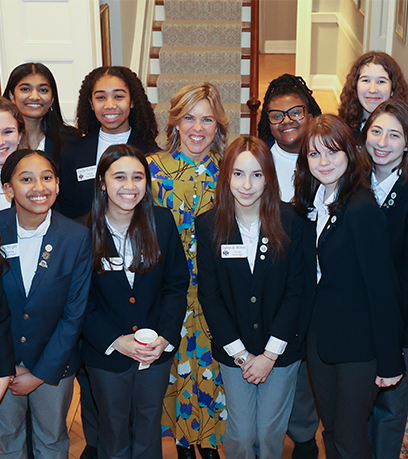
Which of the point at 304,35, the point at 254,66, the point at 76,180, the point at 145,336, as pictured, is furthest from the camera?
the point at 304,35

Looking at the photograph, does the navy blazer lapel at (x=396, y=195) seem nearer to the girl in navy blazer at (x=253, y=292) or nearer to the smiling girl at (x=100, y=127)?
the girl in navy blazer at (x=253, y=292)

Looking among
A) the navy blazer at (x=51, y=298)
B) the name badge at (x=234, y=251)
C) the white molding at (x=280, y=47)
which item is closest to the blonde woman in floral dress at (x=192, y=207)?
the name badge at (x=234, y=251)

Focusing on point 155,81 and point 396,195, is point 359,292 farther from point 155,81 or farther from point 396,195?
point 155,81

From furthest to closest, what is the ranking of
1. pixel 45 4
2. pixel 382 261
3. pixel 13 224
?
pixel 45 4 → pixel 13 224 → pixel 382 261

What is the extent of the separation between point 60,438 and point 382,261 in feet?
5.13

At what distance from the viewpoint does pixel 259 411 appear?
2.62 metres

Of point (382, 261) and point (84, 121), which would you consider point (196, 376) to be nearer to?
point (382, 261)

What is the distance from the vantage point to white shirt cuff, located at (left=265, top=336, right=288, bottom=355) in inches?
101

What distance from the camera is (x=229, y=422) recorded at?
8.76 ft

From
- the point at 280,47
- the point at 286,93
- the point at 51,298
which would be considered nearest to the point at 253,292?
the point at 51,298

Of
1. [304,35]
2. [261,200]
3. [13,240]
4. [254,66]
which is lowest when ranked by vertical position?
[13,240]

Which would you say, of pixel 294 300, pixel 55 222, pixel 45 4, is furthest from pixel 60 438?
pixel 45 4

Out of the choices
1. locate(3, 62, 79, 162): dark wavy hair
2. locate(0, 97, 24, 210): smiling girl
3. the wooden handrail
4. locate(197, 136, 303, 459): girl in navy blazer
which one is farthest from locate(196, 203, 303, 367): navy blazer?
the wooden handrail

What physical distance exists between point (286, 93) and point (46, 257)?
1512mm
